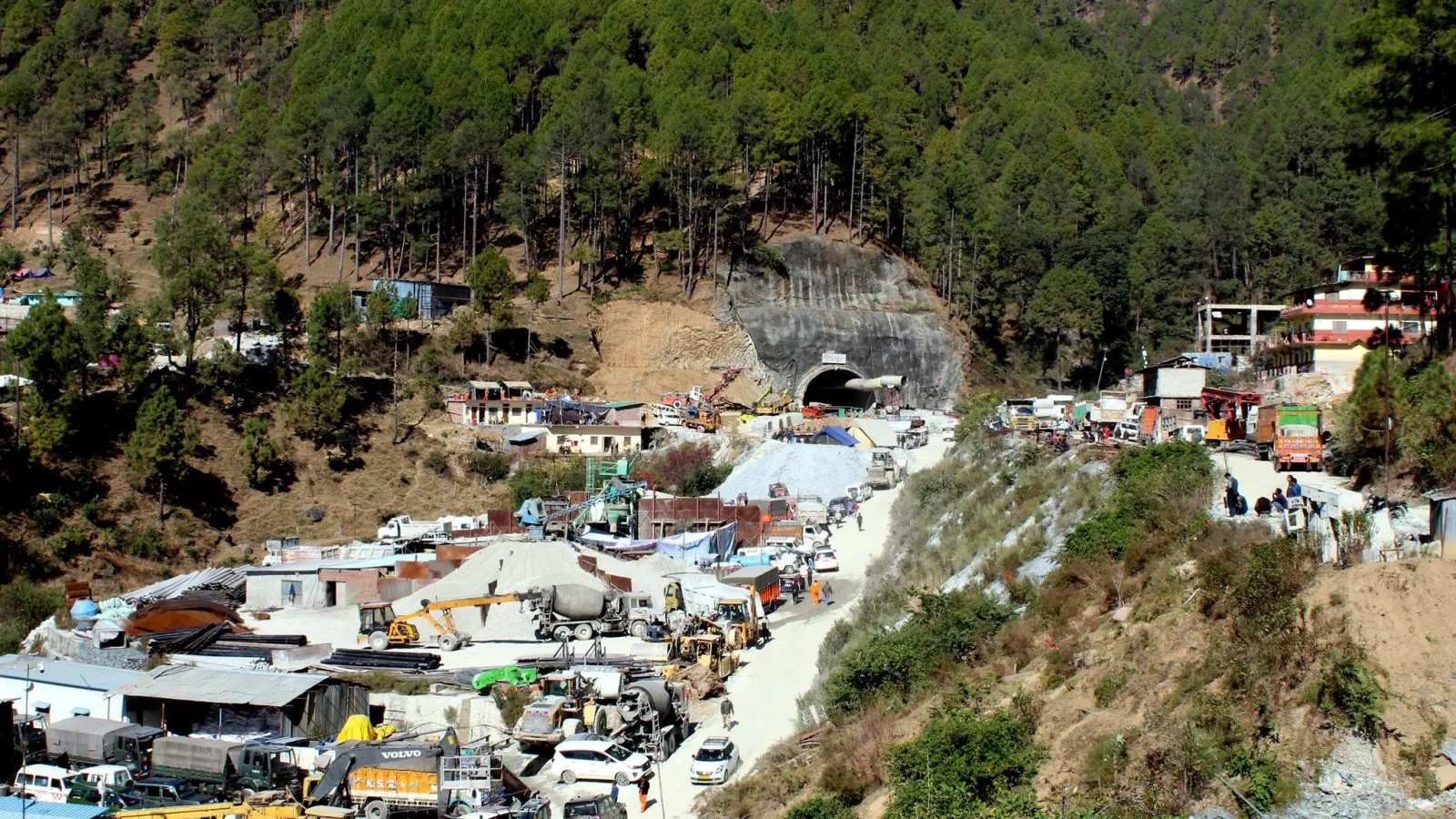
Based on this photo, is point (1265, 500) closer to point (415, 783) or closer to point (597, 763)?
point (597, 763)

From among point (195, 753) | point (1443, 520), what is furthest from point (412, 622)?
point (1443, 520)

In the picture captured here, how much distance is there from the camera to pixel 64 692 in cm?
2622

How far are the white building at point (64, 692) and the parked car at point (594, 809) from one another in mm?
10841

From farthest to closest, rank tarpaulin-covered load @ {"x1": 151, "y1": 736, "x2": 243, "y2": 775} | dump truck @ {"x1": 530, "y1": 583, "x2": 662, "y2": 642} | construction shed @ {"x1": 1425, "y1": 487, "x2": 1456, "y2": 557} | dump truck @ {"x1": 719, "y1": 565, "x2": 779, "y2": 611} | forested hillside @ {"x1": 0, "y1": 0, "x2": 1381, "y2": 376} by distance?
forested hillside @ {"x1": 0, "y1": 0, "x2": 1381, "y2": 376}, dump truck @ {"x1": 719, "y1": 565, "x2": 779, "y2": 611}, dump truck @ {"x1": 530, "y1": 583, "x2": 662, "y2": 642}, tarpaulin-covered load @ {"x1": 151, "y1": 736, "x2": 243, "y2": 775}, construction shed @ {"x1": 1425, "y1": 487, "x2": 1456, "y2": 557}

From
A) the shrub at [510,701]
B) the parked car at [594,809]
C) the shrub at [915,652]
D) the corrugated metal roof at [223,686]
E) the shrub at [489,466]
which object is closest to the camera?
the parked car at [594,809]

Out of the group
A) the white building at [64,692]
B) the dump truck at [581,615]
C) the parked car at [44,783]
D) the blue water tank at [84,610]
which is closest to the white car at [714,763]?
the dump truck at [581,615]

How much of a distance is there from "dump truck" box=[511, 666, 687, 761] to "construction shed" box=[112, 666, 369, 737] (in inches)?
146

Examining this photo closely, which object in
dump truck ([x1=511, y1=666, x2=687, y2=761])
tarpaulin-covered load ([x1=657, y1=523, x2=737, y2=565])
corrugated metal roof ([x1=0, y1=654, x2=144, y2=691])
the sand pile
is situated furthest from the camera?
tarpaulin-covered load ([x1=657, y1=523, x2=737, y2=565])

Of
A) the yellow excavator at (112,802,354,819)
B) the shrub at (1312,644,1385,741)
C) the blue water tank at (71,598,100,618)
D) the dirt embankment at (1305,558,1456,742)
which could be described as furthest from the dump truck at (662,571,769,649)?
the shrub at (1312,644,1385,741)

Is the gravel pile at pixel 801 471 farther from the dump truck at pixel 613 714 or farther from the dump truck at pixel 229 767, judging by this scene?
the dump truck at pixel 229 767

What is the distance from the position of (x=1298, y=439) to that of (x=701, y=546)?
19.2 metres

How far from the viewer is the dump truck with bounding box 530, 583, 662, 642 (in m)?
30.8

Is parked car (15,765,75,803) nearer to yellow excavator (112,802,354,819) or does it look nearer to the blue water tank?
yellow excavator (112,802,354,819)

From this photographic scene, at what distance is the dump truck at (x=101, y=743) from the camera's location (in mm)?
23312
